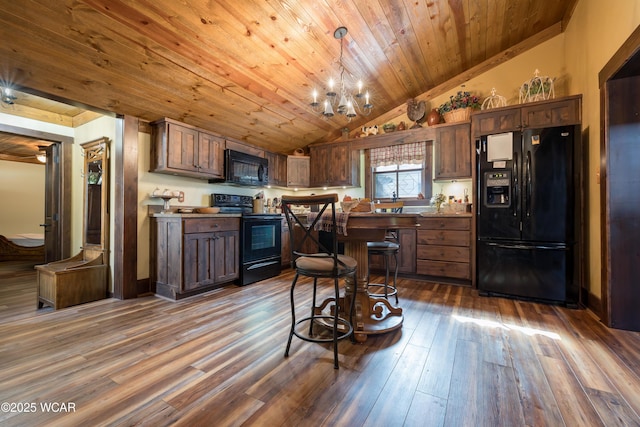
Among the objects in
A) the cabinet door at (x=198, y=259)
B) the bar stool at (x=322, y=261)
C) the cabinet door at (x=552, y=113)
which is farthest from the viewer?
the cabinet door at (x=198, y=259)

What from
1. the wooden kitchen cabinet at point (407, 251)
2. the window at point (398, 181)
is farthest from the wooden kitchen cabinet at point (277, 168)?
the wooden kitchen cabinet at point (407, 251)

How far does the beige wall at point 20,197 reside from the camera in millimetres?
6180

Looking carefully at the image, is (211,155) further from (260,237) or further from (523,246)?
(523,246)

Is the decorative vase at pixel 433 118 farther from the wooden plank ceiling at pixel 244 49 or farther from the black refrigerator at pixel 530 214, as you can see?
the black refrigerator at pixel 530 214

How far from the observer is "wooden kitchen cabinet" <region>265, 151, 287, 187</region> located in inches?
184

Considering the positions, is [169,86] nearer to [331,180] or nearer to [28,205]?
[331,180]

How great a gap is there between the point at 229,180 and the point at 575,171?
4099 mm

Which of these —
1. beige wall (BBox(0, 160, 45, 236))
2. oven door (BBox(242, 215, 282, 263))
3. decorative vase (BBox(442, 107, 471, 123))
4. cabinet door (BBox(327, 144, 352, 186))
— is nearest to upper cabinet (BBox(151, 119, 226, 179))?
oven door (BBox(242, 215, 282, 263))

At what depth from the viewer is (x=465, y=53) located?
12.0 ft

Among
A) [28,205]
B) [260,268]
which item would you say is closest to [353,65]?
[260,268]

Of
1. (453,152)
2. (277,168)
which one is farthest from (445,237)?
(277,168)

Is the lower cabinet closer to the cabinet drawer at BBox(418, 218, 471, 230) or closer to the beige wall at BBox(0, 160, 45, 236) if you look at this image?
the cabinet drawer at BBox(418, 218, 471, 230)

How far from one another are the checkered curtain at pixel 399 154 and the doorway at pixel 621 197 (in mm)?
2146

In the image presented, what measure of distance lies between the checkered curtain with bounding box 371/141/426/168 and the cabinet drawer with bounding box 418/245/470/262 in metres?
1.47
